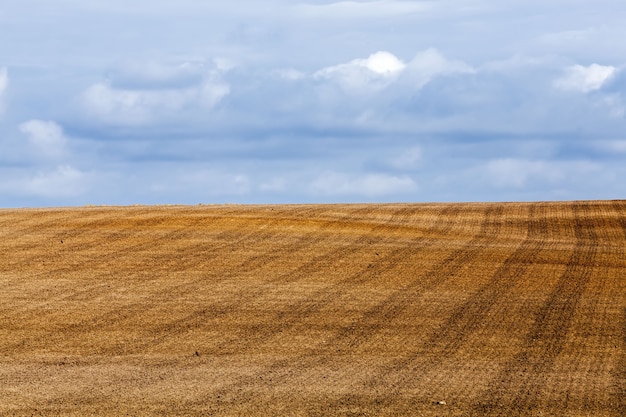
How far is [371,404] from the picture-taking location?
20469 mm

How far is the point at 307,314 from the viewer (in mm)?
33062

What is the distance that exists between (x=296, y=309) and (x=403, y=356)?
7308 millimetres

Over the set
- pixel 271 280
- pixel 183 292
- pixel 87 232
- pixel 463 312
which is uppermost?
pixel 87 232

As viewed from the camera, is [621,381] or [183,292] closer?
[621,381]

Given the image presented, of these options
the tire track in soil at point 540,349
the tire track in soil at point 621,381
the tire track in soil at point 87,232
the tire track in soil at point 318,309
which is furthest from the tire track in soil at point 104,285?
the tire track in soil at point 621,381

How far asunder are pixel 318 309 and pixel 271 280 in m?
5.23

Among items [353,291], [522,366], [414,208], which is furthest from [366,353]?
[414,208]

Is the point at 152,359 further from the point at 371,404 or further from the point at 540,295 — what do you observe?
the point at 540,295

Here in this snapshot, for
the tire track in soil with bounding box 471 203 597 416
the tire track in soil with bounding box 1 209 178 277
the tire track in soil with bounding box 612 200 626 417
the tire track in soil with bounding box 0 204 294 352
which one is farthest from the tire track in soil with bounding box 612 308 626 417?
the tire track in soil with bounding box 1 209 178 277

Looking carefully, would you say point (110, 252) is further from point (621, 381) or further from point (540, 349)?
point (621, 381)

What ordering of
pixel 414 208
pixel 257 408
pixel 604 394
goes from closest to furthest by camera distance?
pixel 257 408 → pixel 604 394 → pixel 414 208

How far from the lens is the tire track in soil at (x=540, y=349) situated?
20766 mm

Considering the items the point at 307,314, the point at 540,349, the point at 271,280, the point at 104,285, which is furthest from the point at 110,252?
the point at 540,349

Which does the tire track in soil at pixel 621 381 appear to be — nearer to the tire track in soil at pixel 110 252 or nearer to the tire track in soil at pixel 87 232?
the tire track in soil at pixel 110 252
